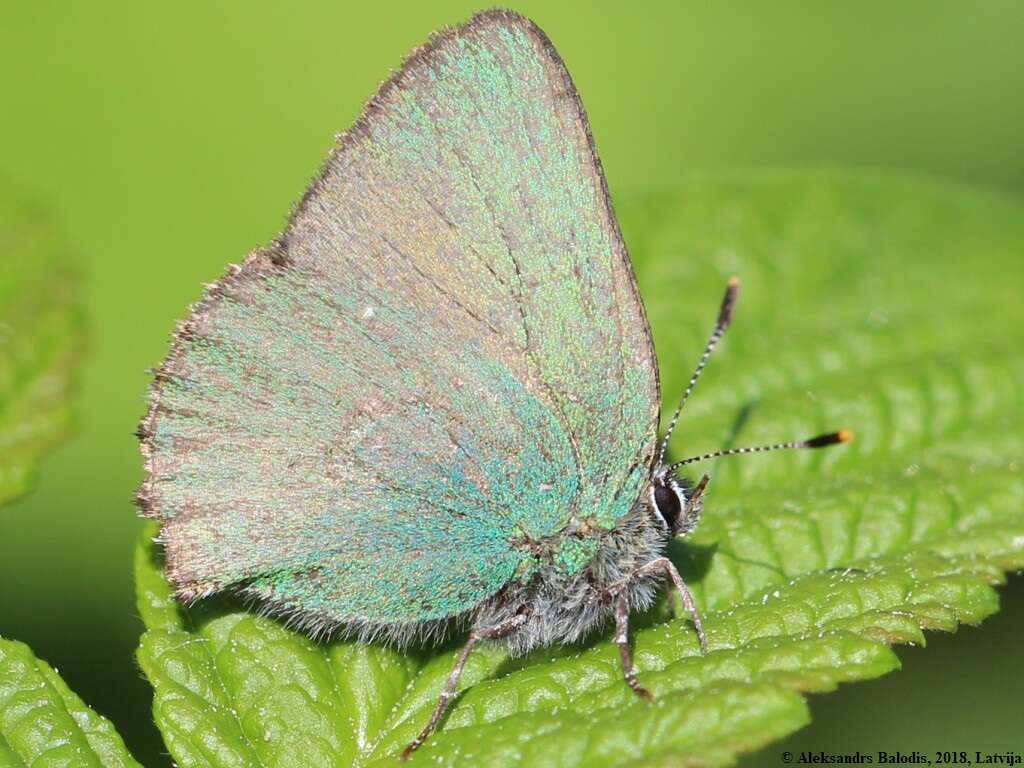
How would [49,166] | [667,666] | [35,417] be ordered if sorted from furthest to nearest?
[49,166] → [35,417] → [667,666]

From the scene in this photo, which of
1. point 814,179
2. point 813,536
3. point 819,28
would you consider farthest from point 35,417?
point 819,28

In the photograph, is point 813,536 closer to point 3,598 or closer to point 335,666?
point 335,666

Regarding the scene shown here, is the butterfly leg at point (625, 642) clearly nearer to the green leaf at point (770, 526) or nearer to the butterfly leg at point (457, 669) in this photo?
the green leaf at point (770, 526)

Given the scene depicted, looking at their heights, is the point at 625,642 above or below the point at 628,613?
below

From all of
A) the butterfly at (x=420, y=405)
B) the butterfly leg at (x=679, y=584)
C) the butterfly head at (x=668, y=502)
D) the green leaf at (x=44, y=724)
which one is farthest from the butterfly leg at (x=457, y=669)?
the green leaf at (x=44, y=724)

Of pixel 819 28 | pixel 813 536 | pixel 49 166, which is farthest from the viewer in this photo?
pixel 819 28

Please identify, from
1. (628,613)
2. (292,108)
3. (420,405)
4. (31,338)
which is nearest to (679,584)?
(628,613)

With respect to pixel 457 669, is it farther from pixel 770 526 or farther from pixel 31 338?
pixel 31 338
